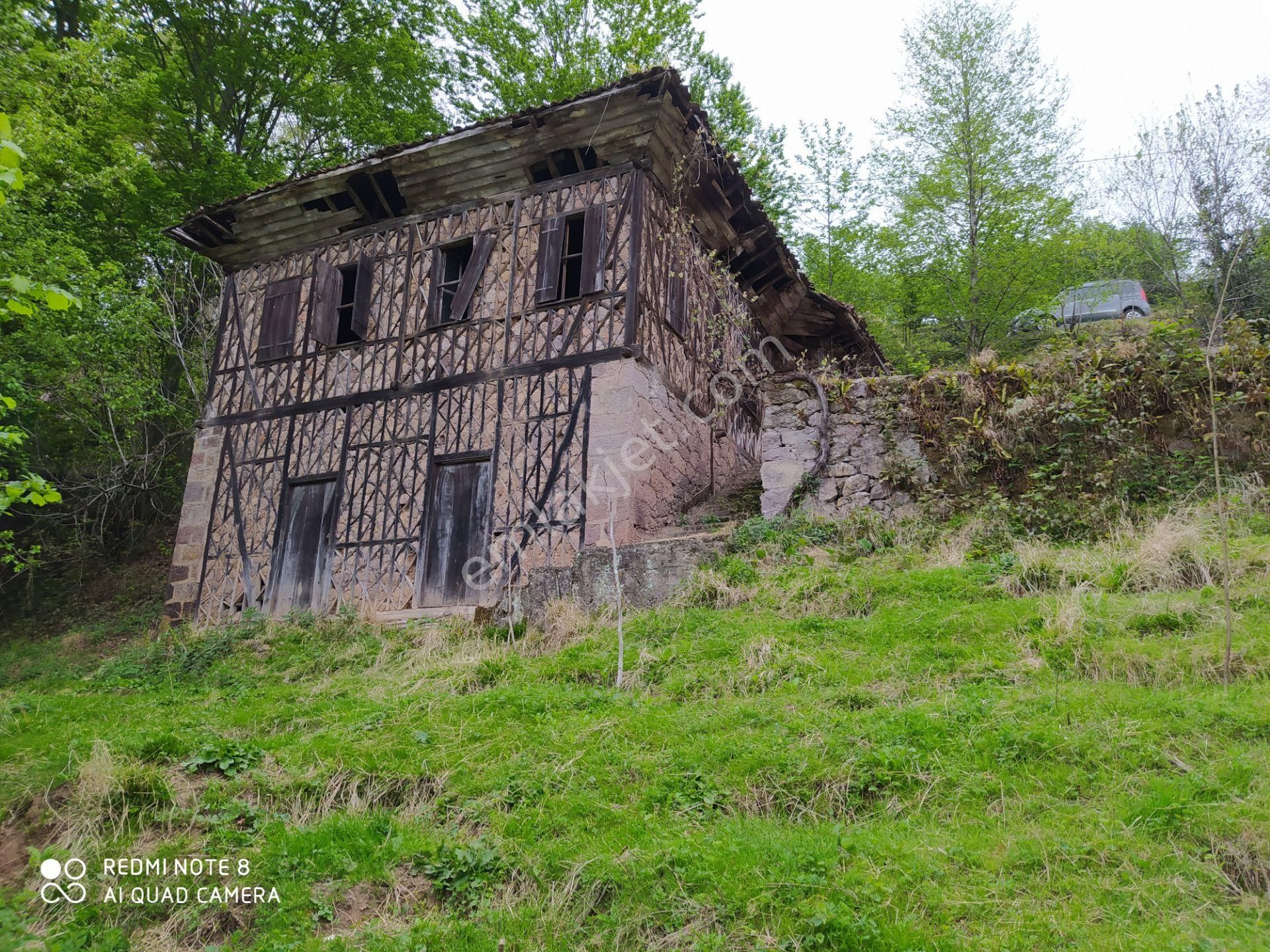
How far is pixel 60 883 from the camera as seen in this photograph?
174 inches

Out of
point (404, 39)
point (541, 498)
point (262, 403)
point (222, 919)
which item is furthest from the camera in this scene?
point (404, 39)

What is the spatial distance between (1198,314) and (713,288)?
810 centimetres

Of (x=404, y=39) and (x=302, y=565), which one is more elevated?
(x=404, y=39)

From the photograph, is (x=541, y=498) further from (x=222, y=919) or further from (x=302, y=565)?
(x=222, y=919)

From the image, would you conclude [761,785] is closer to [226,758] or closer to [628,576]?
[226,758]

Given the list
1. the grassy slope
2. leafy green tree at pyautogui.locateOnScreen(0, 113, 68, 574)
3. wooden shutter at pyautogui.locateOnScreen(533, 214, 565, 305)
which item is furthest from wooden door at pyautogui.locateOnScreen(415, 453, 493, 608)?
leafy green tree at pyautogui.locateOnScreen(0, 113, 68, 574)

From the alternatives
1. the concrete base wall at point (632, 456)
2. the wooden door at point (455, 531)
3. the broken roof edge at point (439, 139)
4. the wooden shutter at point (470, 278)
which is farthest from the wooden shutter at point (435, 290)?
the concrete base wall at point (632, 456)

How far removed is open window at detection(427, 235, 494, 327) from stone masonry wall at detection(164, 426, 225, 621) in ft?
12.7

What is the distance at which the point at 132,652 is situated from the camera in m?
10.3

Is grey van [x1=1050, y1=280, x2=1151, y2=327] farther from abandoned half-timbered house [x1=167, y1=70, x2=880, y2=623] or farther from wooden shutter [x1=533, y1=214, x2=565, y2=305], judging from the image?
wooden shutter [x1=533, y1=214, x2=565, y2=305]

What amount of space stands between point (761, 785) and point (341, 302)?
997 cm

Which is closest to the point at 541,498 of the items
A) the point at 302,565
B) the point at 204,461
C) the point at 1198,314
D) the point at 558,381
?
the point at 558,381

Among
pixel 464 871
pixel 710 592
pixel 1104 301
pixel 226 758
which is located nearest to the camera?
pixel 464 871

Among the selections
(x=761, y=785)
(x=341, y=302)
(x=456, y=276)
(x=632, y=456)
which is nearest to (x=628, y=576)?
(x=632, y=456)
